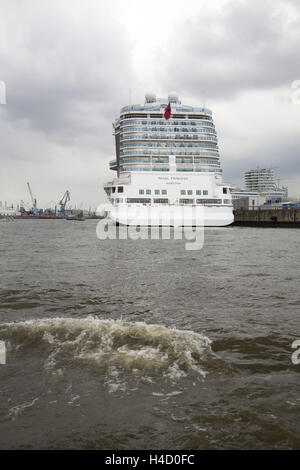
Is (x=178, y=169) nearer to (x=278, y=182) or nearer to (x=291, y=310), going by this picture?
(x=291, y=310)

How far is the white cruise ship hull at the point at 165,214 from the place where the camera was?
51062 millimetres

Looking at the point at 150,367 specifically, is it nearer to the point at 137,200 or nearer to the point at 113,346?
the point at 113,346

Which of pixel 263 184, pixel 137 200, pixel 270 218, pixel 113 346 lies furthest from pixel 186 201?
pixel 263 184

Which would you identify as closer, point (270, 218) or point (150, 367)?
point (150, 367)

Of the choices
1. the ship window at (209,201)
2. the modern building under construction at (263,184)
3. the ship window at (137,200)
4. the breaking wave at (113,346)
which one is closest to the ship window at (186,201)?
the ship window at (209,201)

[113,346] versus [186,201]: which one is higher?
[186,201]

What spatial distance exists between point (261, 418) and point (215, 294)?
20.9ft

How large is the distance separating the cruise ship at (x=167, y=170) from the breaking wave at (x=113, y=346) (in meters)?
44.2

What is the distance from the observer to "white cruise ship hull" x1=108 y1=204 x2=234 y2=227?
51.1m

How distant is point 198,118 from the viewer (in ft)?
201

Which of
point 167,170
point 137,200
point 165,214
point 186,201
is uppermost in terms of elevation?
point 167,170

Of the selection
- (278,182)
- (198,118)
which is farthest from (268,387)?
(278,182)

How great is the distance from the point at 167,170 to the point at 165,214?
28.5 ft

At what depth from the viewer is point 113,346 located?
5.95 m
